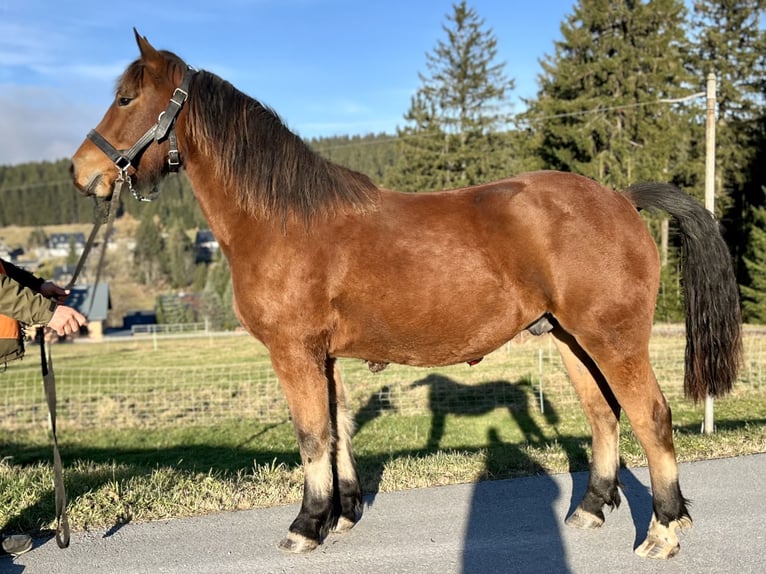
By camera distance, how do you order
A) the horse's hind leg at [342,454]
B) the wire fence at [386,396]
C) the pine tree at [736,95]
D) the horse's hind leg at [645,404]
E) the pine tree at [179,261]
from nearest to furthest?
the horse's hind leg at [645,404] → the horse's hind leg at [342,454] → the wire fence at [386,396] → the pine tree at [736,95] → the pine tree at [179,261]

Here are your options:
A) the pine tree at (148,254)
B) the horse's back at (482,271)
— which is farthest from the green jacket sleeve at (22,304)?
the pine tree at (148,254)

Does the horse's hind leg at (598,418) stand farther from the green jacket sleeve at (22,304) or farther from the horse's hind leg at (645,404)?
the green jacket sleeve at (22,304)

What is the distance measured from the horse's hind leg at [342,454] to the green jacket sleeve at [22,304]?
5.44 ft

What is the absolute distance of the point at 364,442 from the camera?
9109 millimetres

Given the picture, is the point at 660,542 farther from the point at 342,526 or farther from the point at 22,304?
the point at 22,304

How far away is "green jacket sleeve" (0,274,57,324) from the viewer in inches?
125

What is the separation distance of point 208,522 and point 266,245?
5.95ft

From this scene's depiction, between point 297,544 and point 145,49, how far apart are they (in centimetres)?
304

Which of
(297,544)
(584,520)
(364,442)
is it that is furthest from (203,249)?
(584,520)

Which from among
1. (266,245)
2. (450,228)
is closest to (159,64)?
(266,245)

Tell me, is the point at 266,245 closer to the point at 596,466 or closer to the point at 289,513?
the point at 289,513

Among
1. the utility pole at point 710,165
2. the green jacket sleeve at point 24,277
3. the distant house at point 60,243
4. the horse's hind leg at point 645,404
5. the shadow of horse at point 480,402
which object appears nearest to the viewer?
the horse's hind leg at point 645,404

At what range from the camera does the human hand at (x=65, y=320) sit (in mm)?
3312

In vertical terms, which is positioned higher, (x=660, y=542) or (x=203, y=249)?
(x=203, y=249)
